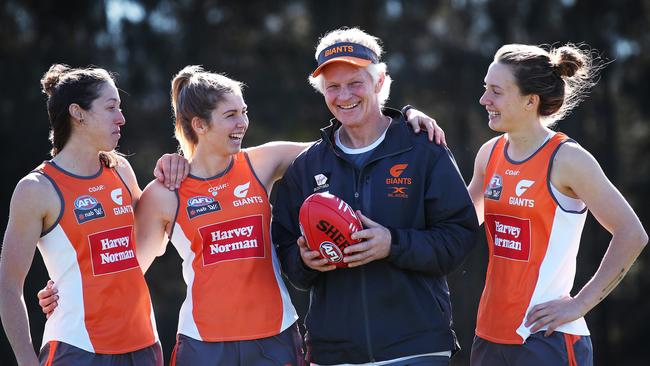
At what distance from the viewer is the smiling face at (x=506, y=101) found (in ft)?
12.6

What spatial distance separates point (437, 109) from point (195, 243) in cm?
1130

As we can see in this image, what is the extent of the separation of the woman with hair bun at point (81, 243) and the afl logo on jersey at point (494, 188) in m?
1.63

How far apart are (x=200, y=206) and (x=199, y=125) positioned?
39 centimetres

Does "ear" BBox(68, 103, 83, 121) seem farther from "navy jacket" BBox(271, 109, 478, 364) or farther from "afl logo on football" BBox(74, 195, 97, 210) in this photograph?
"navy jacket" BBox(271, 109, 478, 364)

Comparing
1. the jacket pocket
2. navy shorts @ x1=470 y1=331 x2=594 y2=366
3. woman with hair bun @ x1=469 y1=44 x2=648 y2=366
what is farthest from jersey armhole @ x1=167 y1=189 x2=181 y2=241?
navy shorts @ x1=470 y1=331 x2=594 y2=366

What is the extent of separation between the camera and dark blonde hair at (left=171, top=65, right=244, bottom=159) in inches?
157

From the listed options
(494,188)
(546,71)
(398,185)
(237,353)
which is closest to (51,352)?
(237,353)

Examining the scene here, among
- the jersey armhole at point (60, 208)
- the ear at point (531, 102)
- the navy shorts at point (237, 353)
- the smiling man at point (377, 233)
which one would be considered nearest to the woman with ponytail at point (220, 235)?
the navy shorts at point (237, 353)

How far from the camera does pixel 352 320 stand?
11.8 feet

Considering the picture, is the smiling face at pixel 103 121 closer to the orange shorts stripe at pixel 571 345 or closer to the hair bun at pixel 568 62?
the hair bun at pixel 568 62

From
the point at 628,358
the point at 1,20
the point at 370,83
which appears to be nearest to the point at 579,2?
the point at 628,358

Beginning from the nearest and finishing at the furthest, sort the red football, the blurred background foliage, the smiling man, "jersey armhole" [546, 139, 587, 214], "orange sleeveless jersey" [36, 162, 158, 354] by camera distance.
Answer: the red football
the smiling man
"jersey armhole" [546, 139, 587, 214]
"orange sleeveless jersey" [36, 162, 158, 354]
the blurred background foliage

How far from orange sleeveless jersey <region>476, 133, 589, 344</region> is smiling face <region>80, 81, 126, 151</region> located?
1.77 meters

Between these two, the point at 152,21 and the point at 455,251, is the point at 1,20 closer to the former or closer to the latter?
the point at 152,21
